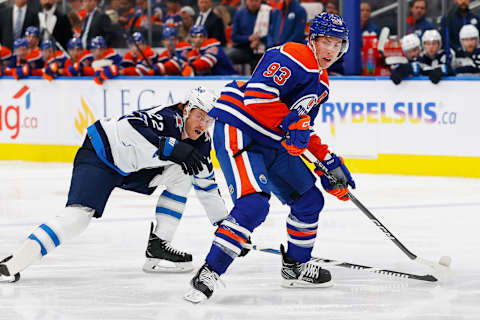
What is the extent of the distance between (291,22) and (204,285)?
576cm

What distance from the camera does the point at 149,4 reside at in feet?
36.3

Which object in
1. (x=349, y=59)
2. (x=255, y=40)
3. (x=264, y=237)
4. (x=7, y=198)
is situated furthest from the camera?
(x=255, y=40)

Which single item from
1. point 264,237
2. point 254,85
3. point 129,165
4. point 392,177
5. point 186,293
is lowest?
point 392,177

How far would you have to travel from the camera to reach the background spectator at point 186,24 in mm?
10500

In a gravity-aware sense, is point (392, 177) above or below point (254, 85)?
below

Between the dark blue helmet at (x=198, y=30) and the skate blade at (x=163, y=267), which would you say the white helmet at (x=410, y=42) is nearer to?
the dark blue helmet at (x=198, y=30)

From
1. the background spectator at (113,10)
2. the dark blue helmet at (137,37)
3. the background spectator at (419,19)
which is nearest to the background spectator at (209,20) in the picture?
the dark blue helmet at (137,37)

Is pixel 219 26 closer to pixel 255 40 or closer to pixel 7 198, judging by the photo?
Answer: pixel 255 40

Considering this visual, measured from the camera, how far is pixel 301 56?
406cm

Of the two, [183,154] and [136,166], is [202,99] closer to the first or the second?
[183,154]

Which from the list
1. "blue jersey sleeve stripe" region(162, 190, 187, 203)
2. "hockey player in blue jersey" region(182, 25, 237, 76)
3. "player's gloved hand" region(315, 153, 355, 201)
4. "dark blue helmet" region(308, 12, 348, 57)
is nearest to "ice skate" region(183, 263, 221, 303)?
"player's gloved hand" region(315, 153, 355, 201)

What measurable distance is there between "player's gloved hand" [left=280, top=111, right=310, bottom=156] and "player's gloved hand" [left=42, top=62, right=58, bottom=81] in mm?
6689

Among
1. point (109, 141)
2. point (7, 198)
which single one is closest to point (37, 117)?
point (7, 198)

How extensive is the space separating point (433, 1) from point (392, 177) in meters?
1.85
